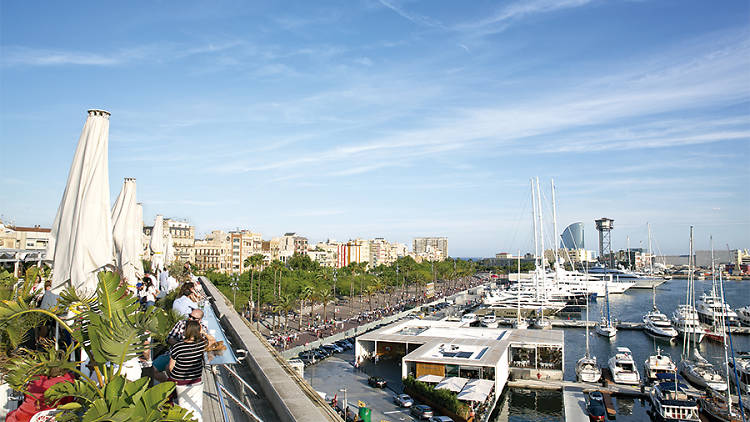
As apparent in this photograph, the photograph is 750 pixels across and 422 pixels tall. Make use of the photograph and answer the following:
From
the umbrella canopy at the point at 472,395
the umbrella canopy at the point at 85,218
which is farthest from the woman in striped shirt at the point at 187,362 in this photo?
the umbrella canopy at the point at 472,395

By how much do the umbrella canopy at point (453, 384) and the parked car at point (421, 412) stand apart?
4.60 ft

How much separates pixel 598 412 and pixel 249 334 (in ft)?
59.5

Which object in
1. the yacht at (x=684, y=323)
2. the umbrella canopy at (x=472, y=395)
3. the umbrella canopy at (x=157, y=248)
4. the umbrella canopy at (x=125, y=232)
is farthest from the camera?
the yacht at (x=684, y=323)

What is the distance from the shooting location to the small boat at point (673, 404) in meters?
21.8

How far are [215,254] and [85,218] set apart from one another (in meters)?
80.0

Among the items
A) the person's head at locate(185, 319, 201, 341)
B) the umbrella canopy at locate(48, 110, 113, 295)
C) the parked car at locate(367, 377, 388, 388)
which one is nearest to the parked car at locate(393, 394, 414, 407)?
the parked car at locate(367, 377, 388, 388)

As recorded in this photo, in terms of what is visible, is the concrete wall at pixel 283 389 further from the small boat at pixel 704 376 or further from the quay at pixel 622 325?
the quay at pixel 622 325

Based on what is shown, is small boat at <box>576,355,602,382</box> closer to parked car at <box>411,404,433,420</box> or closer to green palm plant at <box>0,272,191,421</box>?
parked car at <box>411,404,433,420</box>

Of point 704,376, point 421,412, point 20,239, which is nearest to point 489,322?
point 704,376

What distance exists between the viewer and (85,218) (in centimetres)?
616

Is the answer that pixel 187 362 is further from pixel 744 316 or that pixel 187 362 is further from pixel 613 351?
pixel 744 316

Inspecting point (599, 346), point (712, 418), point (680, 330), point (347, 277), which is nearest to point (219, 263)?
point (347, 277)

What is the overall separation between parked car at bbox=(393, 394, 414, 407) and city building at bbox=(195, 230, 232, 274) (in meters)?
59.7

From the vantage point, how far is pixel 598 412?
2183 centimetres
